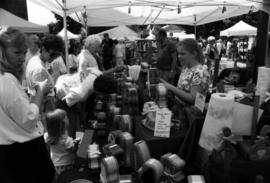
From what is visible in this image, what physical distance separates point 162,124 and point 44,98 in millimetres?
1157

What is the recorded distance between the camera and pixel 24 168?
→ 59.4 inches

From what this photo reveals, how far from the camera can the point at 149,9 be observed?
6.20m

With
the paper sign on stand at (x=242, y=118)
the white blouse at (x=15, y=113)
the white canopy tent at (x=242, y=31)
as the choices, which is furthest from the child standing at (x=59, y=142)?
the white canopy tent at (x=242, y=31)

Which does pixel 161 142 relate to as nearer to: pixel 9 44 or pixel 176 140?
pixel 176 140

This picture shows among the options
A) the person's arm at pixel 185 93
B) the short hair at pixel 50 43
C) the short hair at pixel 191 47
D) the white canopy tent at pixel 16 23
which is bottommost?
the person's arm at pixel 185 93

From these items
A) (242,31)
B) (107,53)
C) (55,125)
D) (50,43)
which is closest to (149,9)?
(107,53)

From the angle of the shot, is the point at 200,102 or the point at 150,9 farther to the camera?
the point at 150,9

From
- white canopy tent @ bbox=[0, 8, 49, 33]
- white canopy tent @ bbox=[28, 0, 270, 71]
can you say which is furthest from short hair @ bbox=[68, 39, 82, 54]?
white canopy tent @ bbox=[0, 8, 49, 33]

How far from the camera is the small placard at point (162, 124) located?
1.51 metres

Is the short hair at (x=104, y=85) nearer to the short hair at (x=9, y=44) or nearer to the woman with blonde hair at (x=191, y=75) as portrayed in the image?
the woman with blonde hair at (x=191, y=75)

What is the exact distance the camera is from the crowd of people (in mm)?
1356

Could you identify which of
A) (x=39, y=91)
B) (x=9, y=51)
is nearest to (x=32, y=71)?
(x=39, y=91)

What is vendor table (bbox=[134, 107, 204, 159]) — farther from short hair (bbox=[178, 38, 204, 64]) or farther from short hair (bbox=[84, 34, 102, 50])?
short hair (bbox=[84, 34, 102, 50])

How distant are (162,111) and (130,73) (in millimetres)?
1454
